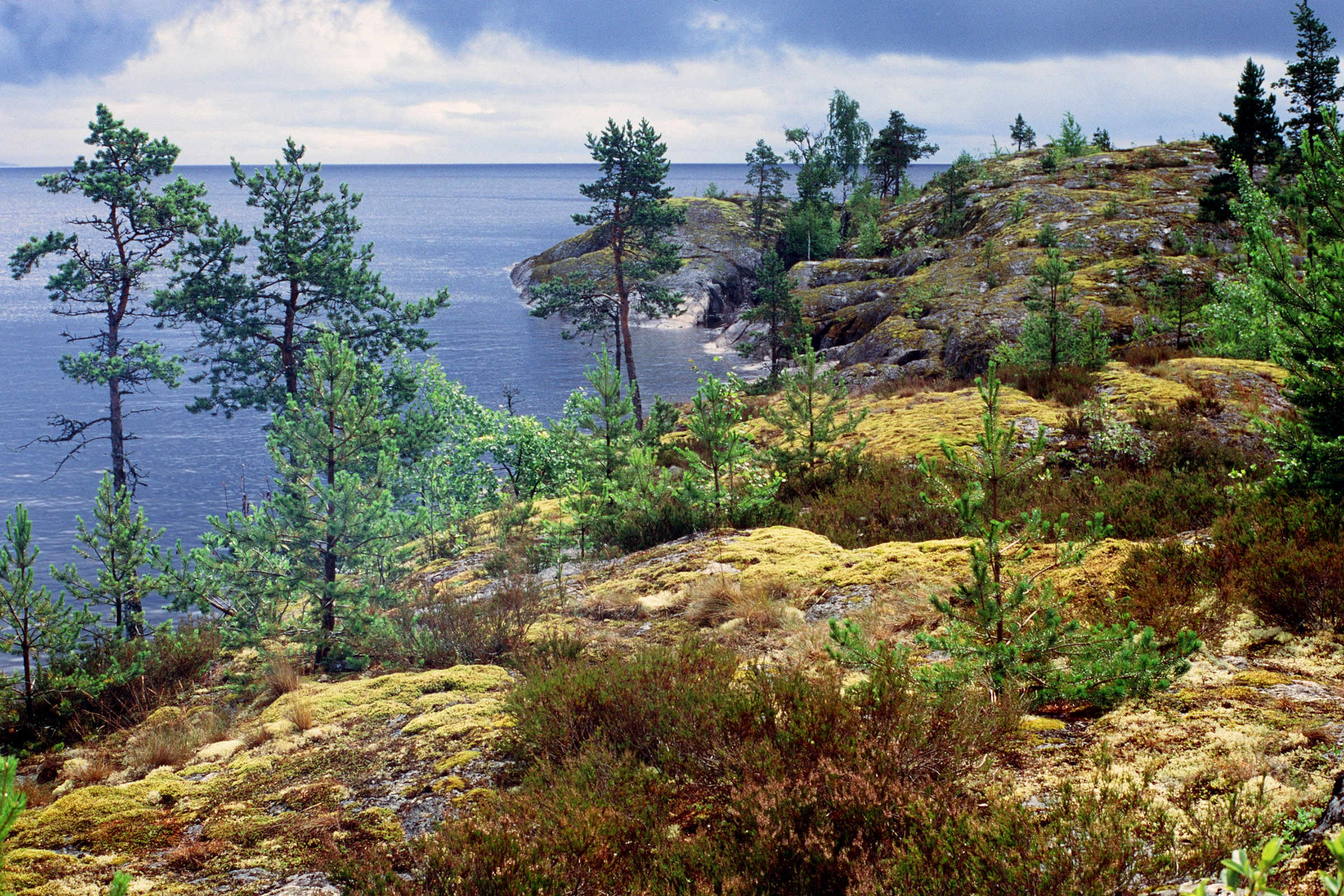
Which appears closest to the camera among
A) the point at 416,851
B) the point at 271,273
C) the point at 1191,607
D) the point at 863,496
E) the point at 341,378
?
the point at 416,851

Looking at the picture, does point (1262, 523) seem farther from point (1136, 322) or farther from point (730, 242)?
point (730, 242)

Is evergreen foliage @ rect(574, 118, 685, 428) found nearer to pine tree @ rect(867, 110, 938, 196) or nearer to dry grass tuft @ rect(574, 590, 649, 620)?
dry grass tuft @ rect(574, 590, 649, 620)

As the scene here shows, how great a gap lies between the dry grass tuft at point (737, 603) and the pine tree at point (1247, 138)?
31551 millimetres

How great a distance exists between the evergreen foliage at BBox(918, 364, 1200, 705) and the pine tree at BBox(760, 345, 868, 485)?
22.9 ft

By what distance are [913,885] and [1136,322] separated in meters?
23.9

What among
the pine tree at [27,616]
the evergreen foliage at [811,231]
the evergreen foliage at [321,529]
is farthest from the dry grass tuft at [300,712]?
the evergreen foliage at [811,231]

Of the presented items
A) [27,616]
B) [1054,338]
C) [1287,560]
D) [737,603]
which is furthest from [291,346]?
[1287,560]

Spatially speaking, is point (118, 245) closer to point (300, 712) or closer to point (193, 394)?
point (300, 712)

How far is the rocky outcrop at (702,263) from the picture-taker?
7026 cm

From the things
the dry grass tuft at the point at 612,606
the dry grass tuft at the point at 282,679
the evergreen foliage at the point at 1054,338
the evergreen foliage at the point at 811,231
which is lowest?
the dry grass tuft at the point at 282,679

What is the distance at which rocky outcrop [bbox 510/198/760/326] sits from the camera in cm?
7026

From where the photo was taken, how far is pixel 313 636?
31.4ft

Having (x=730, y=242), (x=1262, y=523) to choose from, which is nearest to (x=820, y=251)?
(x=730, y=242)

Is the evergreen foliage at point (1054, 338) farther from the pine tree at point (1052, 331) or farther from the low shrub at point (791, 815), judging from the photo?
the low shrub at point (791, 815)
